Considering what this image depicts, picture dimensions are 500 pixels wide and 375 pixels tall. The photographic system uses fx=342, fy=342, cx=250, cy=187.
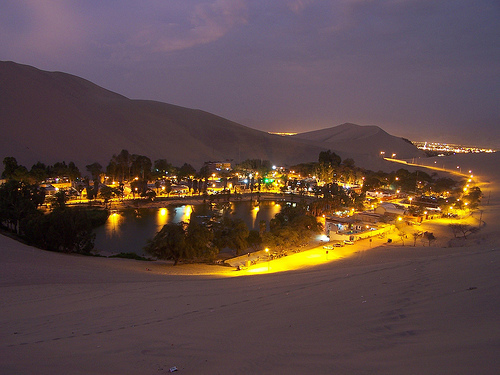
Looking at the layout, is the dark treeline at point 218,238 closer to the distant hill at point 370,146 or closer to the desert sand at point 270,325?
the desert sand at point 270,325

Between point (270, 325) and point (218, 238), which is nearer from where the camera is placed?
point (270, 325)

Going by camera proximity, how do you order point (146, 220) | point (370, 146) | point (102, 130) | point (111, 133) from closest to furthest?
1. point (146, 220)
2. point (102, 130)
3. point (111, 133)
4. point (370, 146)

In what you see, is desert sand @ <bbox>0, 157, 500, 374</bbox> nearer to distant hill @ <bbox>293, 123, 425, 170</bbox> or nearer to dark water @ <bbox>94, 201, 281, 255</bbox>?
dark water @ <bbox>94, 201, 281, 255</bbox>

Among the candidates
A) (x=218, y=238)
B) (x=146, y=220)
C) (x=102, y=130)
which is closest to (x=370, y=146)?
(x=102, y=130)

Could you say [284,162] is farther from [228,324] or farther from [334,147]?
[228,324]

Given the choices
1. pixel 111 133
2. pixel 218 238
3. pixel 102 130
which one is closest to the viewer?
pixel 218 238

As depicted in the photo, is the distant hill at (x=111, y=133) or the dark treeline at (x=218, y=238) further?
the distant hill at (x=111, y=133)

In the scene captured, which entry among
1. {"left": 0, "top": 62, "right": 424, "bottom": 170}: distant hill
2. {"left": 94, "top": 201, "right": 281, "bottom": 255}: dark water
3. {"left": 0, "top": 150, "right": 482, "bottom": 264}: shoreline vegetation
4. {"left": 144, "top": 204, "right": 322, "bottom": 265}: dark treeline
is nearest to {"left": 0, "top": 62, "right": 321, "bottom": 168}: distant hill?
{"left": 0, "top": 62, "right": 424, "bottom": 170}: distant hill

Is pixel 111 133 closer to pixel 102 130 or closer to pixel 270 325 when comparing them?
pixel 102 130

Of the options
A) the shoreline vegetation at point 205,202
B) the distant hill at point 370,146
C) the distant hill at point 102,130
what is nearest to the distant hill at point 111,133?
the distant hill at point 102,130
